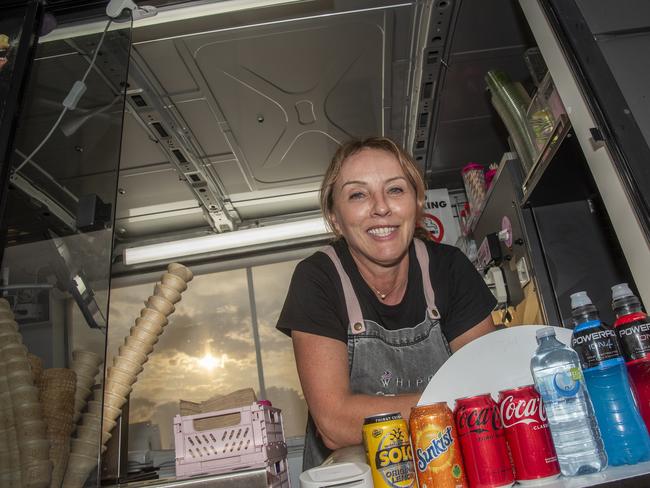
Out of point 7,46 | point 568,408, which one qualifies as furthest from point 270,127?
point 568,408

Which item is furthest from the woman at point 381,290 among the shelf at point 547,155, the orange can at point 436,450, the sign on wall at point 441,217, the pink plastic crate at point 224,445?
the sign on wall at point 441,217

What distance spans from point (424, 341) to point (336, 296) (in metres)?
0.37

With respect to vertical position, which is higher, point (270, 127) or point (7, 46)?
point (270, 127)

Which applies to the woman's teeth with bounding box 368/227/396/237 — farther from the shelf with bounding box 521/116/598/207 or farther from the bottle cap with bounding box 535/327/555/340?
the bottle cap with bounding box 535/327/555/340

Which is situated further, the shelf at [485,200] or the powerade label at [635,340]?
the shelf at [485,200]

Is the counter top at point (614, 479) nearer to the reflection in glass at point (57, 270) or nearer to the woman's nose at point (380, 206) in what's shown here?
the woman's nose at point (380, 206)

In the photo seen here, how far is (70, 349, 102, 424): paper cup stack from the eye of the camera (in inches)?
61.1

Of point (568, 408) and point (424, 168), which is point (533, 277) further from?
point (568, 408)

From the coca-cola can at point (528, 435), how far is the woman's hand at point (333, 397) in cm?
42

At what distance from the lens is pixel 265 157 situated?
3.39 metres

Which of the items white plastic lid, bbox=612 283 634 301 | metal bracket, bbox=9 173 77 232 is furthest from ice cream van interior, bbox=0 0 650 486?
white plastic lid, bbox=612 283 634 301

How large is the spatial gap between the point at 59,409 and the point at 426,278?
4.19 feet

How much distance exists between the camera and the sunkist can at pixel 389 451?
0.96m

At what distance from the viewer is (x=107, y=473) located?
6.39 feet
